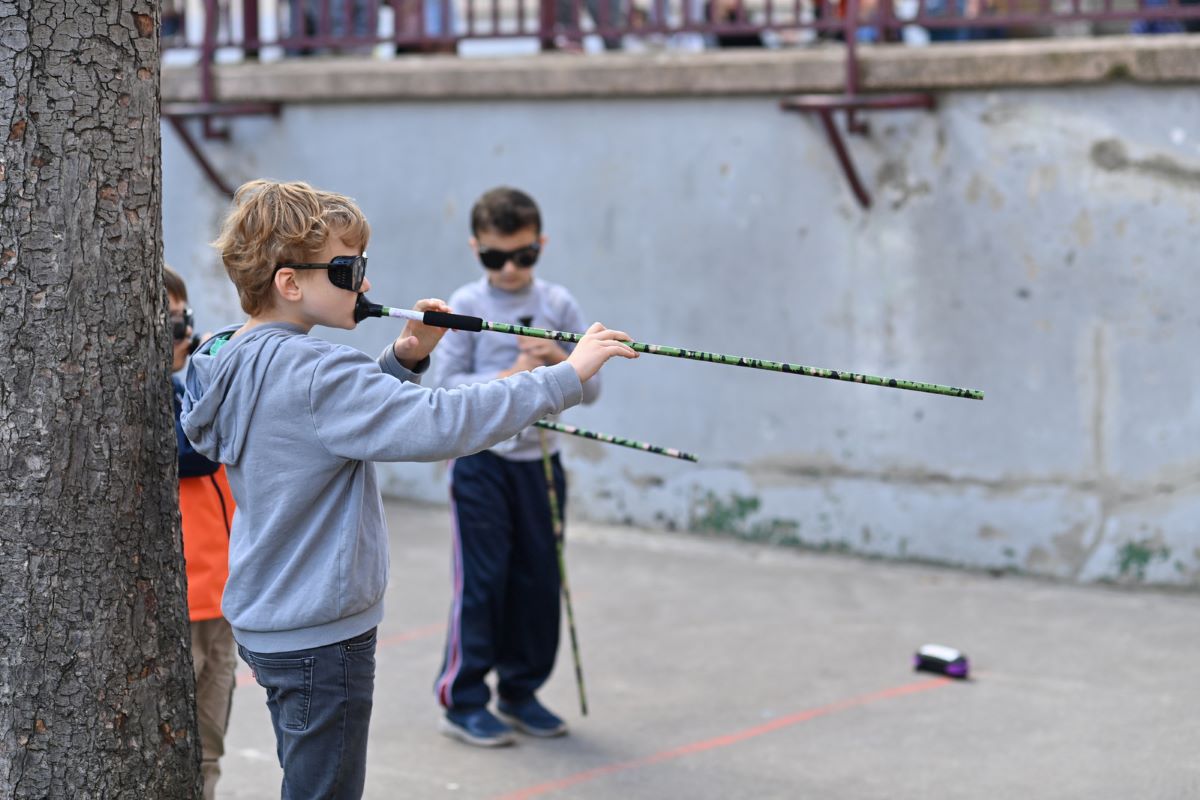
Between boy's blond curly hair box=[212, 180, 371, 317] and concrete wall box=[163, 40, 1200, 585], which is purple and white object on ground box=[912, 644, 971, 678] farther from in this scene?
boy's blond curly hair box=[212, 180, 371, 317]

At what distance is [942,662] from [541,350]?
188cm

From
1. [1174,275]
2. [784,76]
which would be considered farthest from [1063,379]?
[784,76]

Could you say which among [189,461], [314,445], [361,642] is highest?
[314,445]

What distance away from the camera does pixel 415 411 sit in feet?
9.55

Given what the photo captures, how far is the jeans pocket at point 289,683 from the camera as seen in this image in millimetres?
3070

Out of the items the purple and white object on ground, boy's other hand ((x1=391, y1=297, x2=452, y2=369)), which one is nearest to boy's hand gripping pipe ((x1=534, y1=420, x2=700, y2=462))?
boy's other hand ((x1=391, y1=297, x2=452, y2=369))

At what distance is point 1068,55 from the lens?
6406mm

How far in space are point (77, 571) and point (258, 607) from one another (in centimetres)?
37

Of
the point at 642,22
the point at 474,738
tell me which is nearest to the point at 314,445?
the point at 474,738

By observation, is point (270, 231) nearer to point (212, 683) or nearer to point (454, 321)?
point (454, 321)

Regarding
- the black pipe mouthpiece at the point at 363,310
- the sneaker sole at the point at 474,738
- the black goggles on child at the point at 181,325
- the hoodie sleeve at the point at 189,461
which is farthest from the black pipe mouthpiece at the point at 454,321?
the sneaker sole at the point at 474,738

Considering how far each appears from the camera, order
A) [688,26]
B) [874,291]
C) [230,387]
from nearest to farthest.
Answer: [230,387]
[874,291]
[688,26]

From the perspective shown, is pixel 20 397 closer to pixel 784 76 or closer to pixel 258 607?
pixel 258 607

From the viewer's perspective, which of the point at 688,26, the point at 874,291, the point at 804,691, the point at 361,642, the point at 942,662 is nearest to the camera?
the point at 361,642
